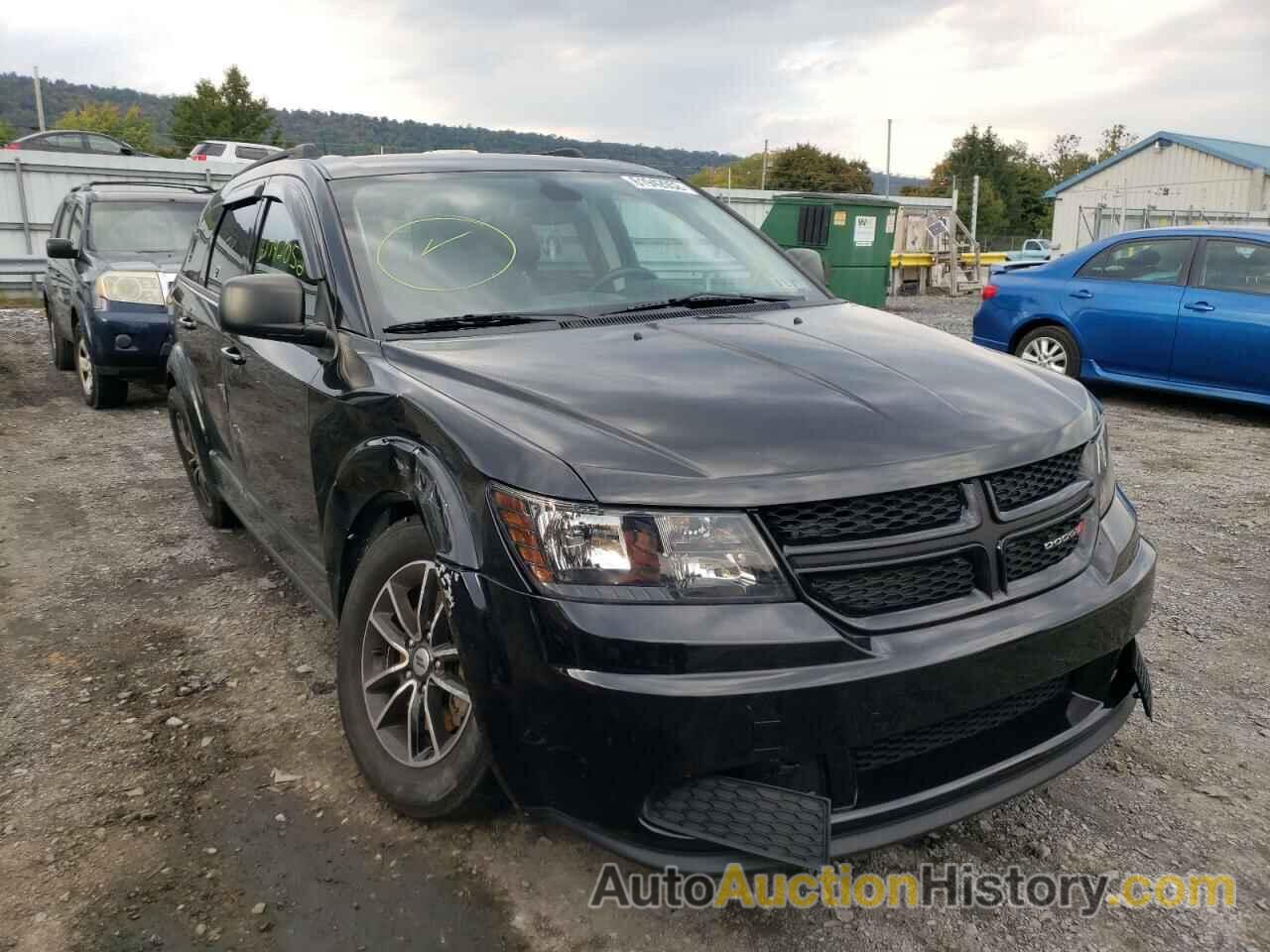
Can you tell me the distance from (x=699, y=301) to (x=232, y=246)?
2.14m

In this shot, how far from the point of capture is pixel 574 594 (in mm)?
1979

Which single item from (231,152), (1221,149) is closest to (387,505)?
(231,152)

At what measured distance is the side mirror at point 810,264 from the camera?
12.8ft

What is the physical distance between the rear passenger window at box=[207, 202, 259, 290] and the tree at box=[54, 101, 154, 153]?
69.0 metres

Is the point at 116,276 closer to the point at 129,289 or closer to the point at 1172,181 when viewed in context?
the point at 129,289

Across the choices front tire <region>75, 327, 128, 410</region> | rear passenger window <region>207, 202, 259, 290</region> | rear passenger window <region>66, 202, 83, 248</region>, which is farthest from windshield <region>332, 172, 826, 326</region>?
rear passenger window <region>66, 202, 83, 248</region>

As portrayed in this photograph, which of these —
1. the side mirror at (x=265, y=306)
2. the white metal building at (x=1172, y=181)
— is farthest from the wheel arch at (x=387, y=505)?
the white metal building at (x=1172, y=181)

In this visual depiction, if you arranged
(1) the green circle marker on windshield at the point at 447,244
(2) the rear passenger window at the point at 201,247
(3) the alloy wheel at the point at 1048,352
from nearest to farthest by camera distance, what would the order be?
(1) the green circle marker on windshield at the point at 447,244 → (2) the rear passenger window at the point at 201,247 → (3) the alloy wheel at the point at 1048,352

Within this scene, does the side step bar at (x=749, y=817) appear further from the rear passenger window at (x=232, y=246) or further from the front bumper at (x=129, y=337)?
the front bumper at (x=129, y=337)

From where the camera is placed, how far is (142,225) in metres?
9.22

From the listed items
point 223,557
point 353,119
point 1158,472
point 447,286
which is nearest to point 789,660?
point 447,286

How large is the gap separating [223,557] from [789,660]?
3762mm

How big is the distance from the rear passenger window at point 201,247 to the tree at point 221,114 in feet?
200

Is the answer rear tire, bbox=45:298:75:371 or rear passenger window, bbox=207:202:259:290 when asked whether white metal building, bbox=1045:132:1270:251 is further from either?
rear passenger window, bbox=207:202:259:290
